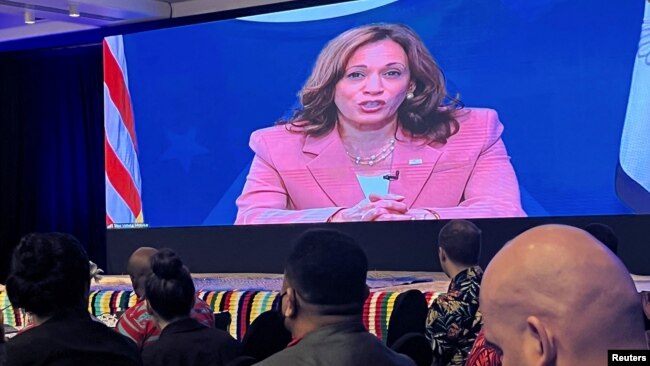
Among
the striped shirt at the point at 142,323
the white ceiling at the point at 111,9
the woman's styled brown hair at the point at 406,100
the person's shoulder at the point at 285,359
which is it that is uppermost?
the white ceiling at the point at 111,9

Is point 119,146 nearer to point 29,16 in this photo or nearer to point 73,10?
point 73,10

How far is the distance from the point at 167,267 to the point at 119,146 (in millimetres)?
4606

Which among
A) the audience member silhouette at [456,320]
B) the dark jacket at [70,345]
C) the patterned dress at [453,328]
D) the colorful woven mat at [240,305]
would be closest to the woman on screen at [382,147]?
the colorful woven mat at [240,305]

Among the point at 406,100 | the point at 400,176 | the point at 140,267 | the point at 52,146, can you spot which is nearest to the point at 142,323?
the point at 140,267

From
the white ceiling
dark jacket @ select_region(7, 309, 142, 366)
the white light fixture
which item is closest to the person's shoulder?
dark jacket @ select_region(7, 309, 142, 366)

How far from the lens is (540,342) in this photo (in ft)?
3.56

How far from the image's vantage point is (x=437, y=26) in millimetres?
5961

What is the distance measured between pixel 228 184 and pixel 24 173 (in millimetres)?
3311

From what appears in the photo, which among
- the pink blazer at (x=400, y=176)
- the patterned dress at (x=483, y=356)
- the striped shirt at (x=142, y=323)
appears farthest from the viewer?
the pink blazer at (x=400, y=176)

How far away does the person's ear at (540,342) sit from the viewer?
1.07m

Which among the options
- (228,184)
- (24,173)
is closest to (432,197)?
(228,184)

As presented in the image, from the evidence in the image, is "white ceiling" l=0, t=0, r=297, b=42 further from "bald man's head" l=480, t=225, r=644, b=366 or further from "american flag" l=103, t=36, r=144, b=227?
"bald man's head" l=480, t=225, r=644, b=366

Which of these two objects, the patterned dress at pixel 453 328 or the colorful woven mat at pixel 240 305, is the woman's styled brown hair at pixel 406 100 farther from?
the patterned dress at pixel 453 328

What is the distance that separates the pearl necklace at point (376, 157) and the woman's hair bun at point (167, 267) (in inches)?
126
